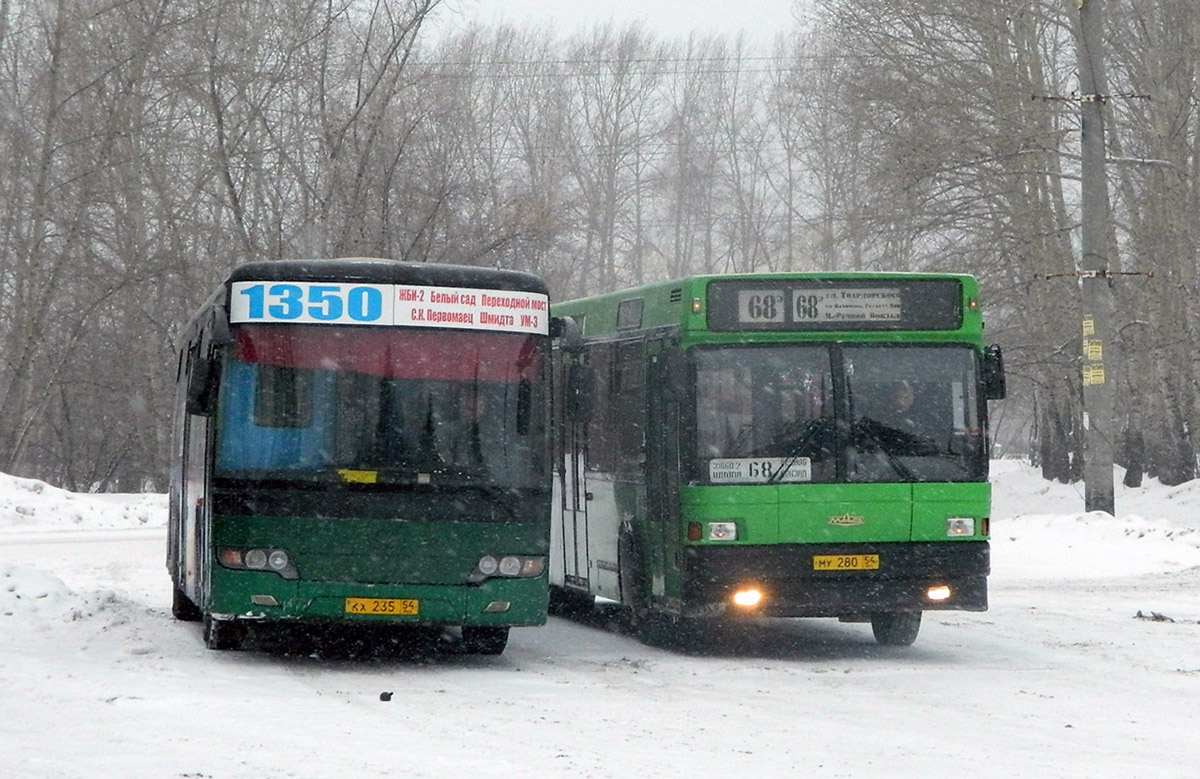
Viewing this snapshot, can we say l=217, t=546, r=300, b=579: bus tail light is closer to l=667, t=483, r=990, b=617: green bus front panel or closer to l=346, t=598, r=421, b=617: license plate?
l=346, t=598, r=421, b=617: license plate

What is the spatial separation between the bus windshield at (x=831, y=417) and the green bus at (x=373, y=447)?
4.97 ft

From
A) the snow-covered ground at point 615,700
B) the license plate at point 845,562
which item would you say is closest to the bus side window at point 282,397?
the snow-covered ground at point 615,700

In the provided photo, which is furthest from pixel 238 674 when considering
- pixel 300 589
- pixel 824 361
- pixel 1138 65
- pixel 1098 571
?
pixel 1138 65

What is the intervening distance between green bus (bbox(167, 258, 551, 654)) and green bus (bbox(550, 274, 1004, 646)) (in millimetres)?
1044

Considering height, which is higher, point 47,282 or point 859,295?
point 47,282

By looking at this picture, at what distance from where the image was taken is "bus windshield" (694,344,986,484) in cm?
1358

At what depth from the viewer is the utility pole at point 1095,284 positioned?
85.3ft

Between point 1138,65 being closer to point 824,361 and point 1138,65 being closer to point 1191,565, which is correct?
A: point 1191,565

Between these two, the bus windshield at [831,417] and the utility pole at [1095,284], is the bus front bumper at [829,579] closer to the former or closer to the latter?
the bus windshield at [831,417]

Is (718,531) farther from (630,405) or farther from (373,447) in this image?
(373,447)

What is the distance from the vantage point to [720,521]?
13.5 metres

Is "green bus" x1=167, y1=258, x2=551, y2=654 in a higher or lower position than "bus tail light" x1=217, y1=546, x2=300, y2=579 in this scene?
higher

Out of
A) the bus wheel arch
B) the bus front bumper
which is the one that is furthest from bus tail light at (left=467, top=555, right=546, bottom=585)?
the bus wheel arch

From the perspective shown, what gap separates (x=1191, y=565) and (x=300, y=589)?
13566 mm
